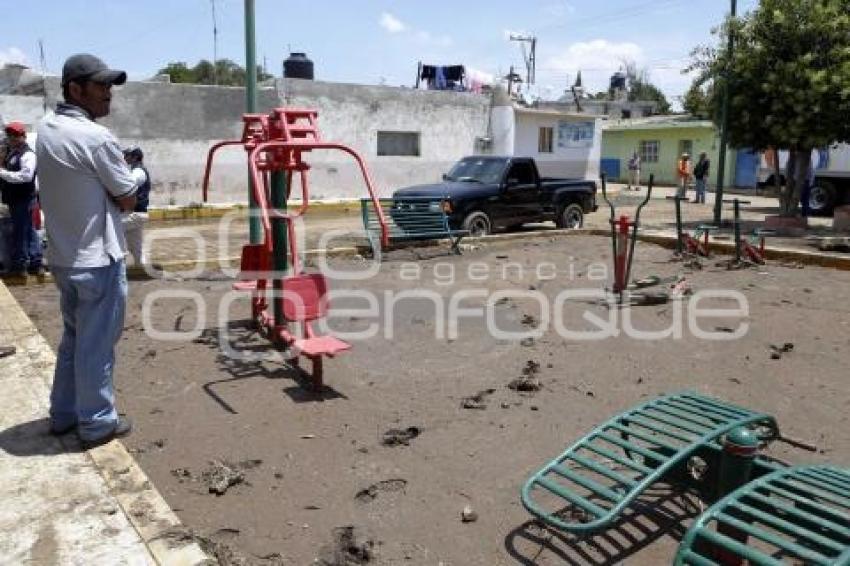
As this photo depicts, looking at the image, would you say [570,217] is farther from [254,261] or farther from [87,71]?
[87,71]

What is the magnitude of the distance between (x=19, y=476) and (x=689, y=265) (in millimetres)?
8862

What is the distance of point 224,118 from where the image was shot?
1905 cm

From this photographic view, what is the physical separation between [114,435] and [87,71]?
6.51 ft

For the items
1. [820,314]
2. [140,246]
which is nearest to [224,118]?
[140,246]

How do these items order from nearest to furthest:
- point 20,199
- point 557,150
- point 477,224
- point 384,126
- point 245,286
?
point 245,286
point 20,199
point 477,224
point 384,126
point 557,150

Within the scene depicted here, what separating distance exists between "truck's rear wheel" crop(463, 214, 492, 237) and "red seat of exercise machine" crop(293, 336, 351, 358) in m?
7.67

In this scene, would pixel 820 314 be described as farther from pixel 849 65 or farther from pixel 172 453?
pixel 849 65

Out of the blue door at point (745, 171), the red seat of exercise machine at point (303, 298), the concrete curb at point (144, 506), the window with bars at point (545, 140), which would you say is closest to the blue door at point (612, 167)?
the blue door at point (745, 171)

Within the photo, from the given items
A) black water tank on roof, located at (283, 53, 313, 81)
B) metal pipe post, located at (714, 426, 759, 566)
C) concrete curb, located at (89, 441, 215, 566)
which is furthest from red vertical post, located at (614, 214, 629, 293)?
black water tank on roof, located at (283, 53, 313, 81)

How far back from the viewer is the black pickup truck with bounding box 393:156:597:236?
12.5m

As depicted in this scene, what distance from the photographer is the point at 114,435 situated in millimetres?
Answer: 4164

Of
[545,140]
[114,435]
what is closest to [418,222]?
[114,435]

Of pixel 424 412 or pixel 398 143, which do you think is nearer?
pixel 424 412

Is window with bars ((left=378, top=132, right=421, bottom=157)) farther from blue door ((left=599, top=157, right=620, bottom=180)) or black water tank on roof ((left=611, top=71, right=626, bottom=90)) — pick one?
black water tank on roof ((left=611, top=71, right=626, bottom=90))
